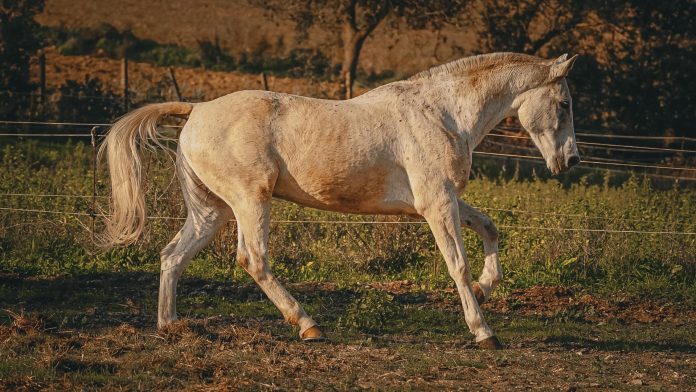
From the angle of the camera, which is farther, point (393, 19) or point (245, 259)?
point (393, 19)

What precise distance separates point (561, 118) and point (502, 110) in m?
0.47

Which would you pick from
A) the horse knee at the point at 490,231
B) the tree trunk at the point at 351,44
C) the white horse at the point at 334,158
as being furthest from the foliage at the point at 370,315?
the tree trunk at the point at 351,44

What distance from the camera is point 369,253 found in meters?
10.4

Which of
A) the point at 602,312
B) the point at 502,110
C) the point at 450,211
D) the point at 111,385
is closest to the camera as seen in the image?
the point at 111,385

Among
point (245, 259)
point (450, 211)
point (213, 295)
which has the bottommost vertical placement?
point (213, 295)

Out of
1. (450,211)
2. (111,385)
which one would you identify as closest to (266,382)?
(111,385)

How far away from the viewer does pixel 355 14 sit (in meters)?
22.4

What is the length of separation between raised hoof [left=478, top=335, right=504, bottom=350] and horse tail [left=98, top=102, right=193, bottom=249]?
2676 millimetres

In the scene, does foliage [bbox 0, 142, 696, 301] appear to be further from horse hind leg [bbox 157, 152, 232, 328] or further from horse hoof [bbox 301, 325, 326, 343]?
horse hoof [bbox 301, 325, 326, 343]

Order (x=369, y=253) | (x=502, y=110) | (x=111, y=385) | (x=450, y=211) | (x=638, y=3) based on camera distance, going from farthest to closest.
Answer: (x=638, y=3) < (x=369, y=253) < (x=502, y=110) < (x=450, y=211) < (x=111, y=385)

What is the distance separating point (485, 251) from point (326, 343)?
4.70ft

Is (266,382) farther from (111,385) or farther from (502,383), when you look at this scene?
(502,383)

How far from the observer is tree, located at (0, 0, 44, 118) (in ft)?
66.1

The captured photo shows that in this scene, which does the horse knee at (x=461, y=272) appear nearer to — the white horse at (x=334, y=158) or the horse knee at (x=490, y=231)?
the white horse at (x=334, y=158)
